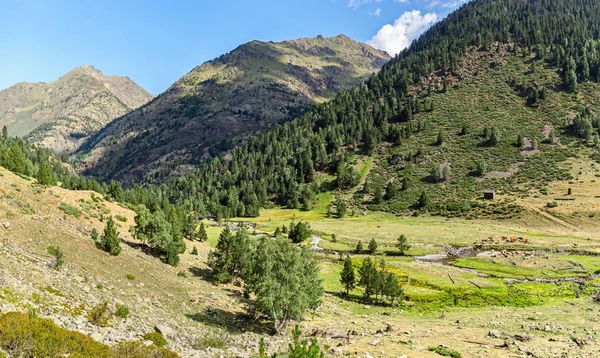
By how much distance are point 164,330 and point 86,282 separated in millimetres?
8450

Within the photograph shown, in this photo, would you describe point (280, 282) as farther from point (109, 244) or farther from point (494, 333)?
point (494, 333)

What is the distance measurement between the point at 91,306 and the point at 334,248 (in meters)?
69.4

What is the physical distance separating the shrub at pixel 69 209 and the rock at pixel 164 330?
1058 inches

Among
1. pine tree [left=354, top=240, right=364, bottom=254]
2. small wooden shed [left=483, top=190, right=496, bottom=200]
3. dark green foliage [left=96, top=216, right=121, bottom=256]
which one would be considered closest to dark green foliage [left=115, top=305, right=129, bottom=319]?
dark green foliage [left=96, top=216, right=121, bottom=256]

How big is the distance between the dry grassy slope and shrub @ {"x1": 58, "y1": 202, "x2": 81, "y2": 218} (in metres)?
0.64

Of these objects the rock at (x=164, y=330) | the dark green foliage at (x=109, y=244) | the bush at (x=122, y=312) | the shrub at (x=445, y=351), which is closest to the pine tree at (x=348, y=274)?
the shrub at (x=445, y=351)

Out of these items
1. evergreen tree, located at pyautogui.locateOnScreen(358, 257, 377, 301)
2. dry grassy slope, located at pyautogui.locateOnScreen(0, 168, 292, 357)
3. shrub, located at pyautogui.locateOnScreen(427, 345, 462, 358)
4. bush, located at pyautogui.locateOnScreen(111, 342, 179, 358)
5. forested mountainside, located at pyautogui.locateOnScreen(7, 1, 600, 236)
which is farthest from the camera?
forested mountainside, located at pyautogui.locateOnScreen(7, 1, 600, 236)

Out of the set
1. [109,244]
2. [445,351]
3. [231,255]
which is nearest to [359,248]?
[231,255]

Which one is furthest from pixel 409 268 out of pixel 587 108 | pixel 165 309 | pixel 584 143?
pixel 587 108

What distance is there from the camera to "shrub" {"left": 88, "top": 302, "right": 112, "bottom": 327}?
2244 cm

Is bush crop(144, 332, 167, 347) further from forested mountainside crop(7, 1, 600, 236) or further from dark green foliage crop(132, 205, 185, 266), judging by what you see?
forested mountainside crop(7, 1, 600, 236)

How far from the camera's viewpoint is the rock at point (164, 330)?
82.1 feet

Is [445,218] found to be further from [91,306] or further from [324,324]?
[91,306]

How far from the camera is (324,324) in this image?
36.1m
